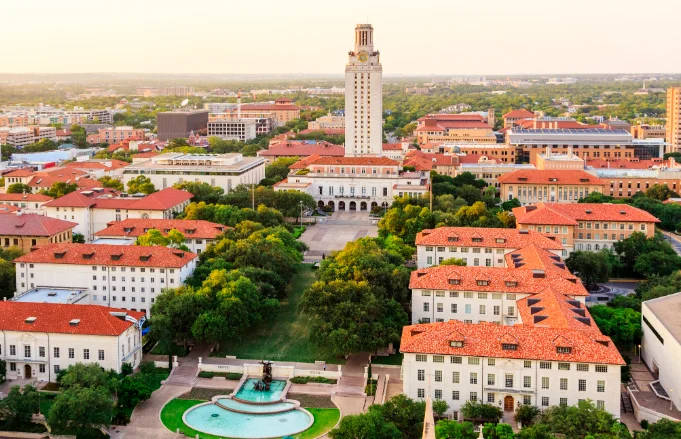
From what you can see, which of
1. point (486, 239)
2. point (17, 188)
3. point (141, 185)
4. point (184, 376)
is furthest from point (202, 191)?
point (184, 376)

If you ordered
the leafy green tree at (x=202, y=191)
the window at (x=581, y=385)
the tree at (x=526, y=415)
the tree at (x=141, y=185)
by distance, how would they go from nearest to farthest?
the tree at (x=526, y=415)
the window at (x=581, y=385)
the leafy green tree at (x=202, y=191)
the tree at (x=141, y=185)

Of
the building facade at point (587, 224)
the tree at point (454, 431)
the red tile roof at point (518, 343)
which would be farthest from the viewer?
the building facade at point (587, 224)

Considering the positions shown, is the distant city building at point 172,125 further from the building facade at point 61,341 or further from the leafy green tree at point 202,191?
the building facade at point 61,341

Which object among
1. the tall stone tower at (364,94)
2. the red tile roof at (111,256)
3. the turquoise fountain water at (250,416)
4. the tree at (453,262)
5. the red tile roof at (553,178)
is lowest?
the turquoise fountain water at (250,416)

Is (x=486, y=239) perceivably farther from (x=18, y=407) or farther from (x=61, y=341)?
(x=18, y=407)

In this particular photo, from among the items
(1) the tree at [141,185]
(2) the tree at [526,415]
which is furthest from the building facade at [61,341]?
(1) the tree at [141,185]

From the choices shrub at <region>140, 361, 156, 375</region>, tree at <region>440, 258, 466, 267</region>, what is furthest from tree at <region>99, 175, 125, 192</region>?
shrub at <region>140, 361, 156, 375</region>

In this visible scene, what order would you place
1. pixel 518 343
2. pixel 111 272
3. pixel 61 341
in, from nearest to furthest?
pixel 518 343
pixel 61 341
pixel 111 272
